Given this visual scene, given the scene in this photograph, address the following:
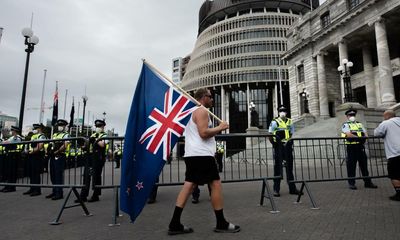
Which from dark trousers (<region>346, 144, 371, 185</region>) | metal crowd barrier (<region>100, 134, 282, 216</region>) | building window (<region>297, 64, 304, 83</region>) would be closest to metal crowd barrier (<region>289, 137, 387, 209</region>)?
dark trousers (<region>346, 144, 371, 185</region>)

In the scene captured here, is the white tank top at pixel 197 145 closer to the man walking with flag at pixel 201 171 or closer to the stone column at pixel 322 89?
the man walking with flag at pixel 201 171

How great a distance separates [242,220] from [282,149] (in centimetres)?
287

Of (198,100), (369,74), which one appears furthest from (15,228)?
(369,74)

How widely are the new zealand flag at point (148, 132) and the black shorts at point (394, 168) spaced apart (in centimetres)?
507

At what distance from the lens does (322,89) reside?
3506cm

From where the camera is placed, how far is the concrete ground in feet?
12.7

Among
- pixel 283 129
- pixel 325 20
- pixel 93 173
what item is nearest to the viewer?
pixel 93 173

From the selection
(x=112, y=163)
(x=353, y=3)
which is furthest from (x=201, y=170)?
(x=353, y=3)

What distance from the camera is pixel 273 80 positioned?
66500mm

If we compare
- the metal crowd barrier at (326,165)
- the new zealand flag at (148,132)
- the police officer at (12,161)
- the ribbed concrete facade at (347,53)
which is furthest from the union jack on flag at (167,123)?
the ribbed concrete facade at (347,53)

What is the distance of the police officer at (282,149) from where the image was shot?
633 cm

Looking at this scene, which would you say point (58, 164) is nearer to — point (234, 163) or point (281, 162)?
point (234, 163)

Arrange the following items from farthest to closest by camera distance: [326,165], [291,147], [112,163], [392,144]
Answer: [326,165]
[291,147]
[112,163]
[392,144]

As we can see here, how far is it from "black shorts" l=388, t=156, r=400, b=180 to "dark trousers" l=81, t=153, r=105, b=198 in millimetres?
6709
